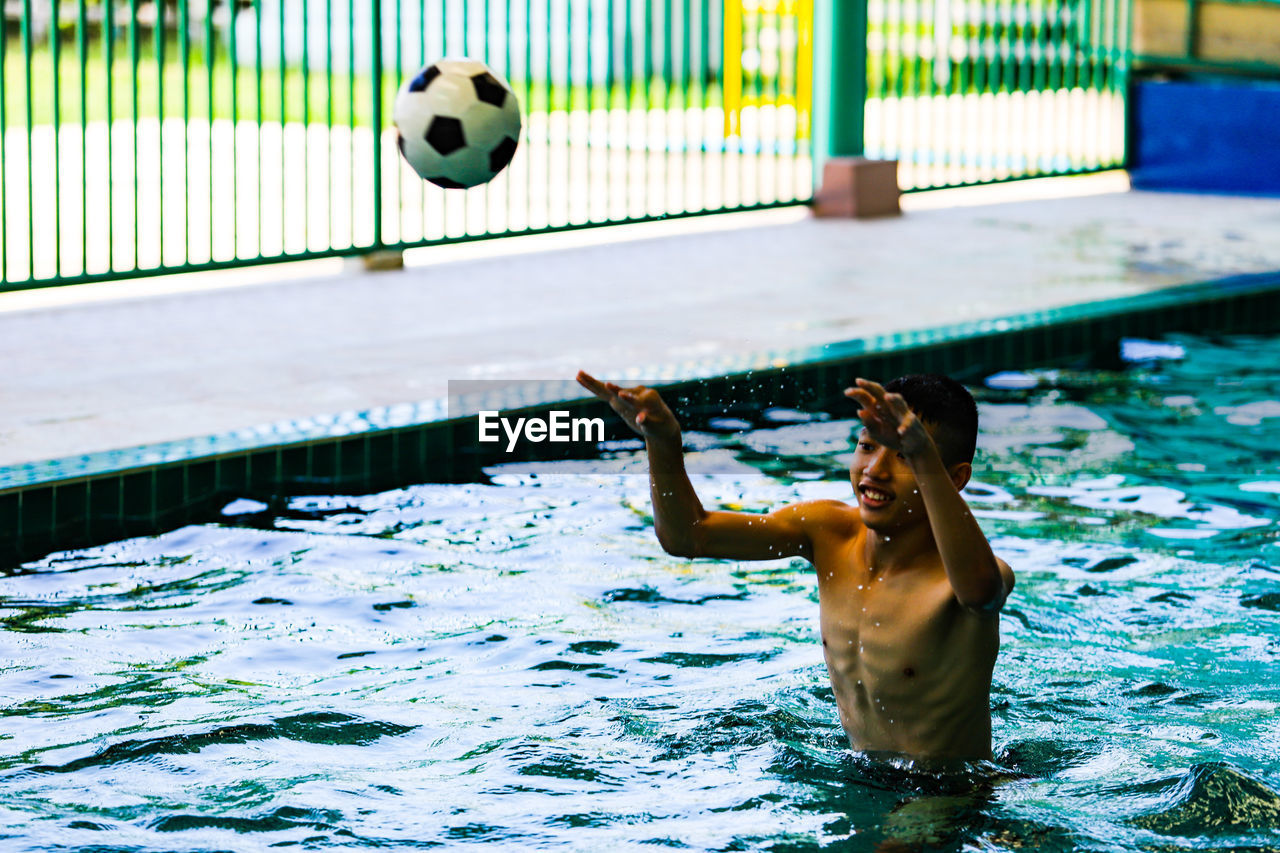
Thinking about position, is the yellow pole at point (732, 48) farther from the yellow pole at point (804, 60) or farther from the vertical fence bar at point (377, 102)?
the vertical fence bar at point (377, 102)

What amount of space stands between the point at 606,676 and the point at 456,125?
101 inches

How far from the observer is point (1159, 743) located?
155 inches

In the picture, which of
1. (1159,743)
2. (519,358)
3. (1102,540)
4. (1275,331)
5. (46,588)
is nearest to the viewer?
(1159,743)

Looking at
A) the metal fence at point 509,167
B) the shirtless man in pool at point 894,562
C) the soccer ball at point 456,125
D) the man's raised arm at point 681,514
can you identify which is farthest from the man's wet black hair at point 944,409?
the metal fence at point 509,167

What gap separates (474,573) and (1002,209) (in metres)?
7.26

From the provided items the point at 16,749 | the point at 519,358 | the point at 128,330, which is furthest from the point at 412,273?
the point at 16,749

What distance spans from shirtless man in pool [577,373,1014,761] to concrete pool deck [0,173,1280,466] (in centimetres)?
256

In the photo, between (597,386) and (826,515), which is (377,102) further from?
(597,386)

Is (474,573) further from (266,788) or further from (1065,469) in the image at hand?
(1065,469)

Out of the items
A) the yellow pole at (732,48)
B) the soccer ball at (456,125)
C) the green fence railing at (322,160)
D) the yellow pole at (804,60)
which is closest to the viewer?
the soccer ball at (456,125)

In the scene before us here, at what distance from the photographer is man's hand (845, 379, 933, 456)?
2.77 meters

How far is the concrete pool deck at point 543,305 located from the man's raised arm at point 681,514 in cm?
252

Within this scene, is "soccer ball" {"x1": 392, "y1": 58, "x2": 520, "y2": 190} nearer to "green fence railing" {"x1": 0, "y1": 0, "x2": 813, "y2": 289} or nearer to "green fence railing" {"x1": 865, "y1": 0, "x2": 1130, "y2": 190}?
"green fence railing" {"x1": 0, "y1": 0, "x2": 813, "y2": 289}

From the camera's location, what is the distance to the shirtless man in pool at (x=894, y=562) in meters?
3.06
